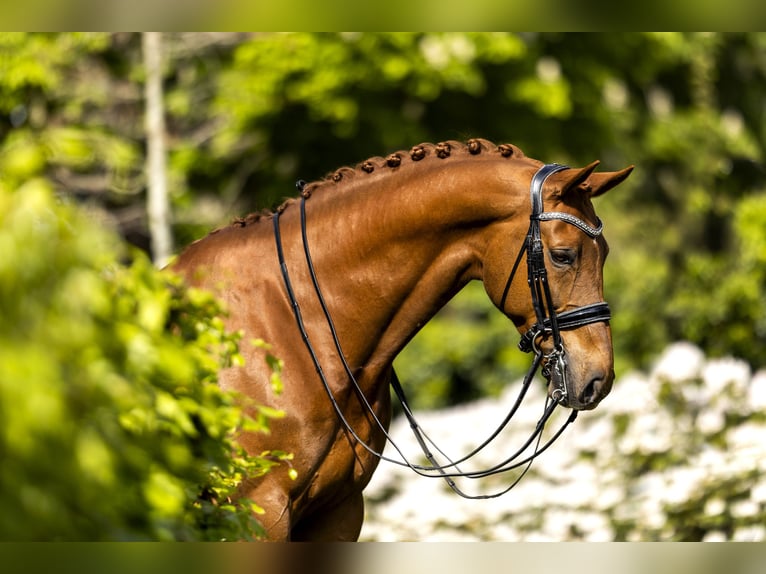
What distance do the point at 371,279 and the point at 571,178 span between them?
0.82 meters

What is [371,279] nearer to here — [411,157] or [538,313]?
[411,157]

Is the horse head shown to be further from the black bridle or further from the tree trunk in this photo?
the tree trunk

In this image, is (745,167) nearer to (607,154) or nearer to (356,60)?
(607,154)

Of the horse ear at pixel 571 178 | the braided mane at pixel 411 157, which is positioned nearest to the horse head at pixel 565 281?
the horse ear at pixel 571 178

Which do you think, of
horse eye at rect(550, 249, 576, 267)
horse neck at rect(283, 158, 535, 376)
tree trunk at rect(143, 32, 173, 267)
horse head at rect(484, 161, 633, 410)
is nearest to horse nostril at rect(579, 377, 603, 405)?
horse head at rect(484, 161, 633, 410)

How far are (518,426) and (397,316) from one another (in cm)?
481

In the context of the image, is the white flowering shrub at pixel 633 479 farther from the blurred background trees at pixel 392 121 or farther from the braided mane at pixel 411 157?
the braided mane at pixel 411 157

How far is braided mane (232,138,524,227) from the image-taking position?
3977mm

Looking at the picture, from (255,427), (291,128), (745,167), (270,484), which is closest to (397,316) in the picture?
(270,484)

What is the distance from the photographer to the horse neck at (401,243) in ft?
12.6

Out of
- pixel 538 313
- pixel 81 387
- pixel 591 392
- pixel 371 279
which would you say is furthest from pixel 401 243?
pixel 81 387

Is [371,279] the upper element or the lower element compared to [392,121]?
lower

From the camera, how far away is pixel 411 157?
401 centimetres

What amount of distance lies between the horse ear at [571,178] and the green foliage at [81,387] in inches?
73.6
